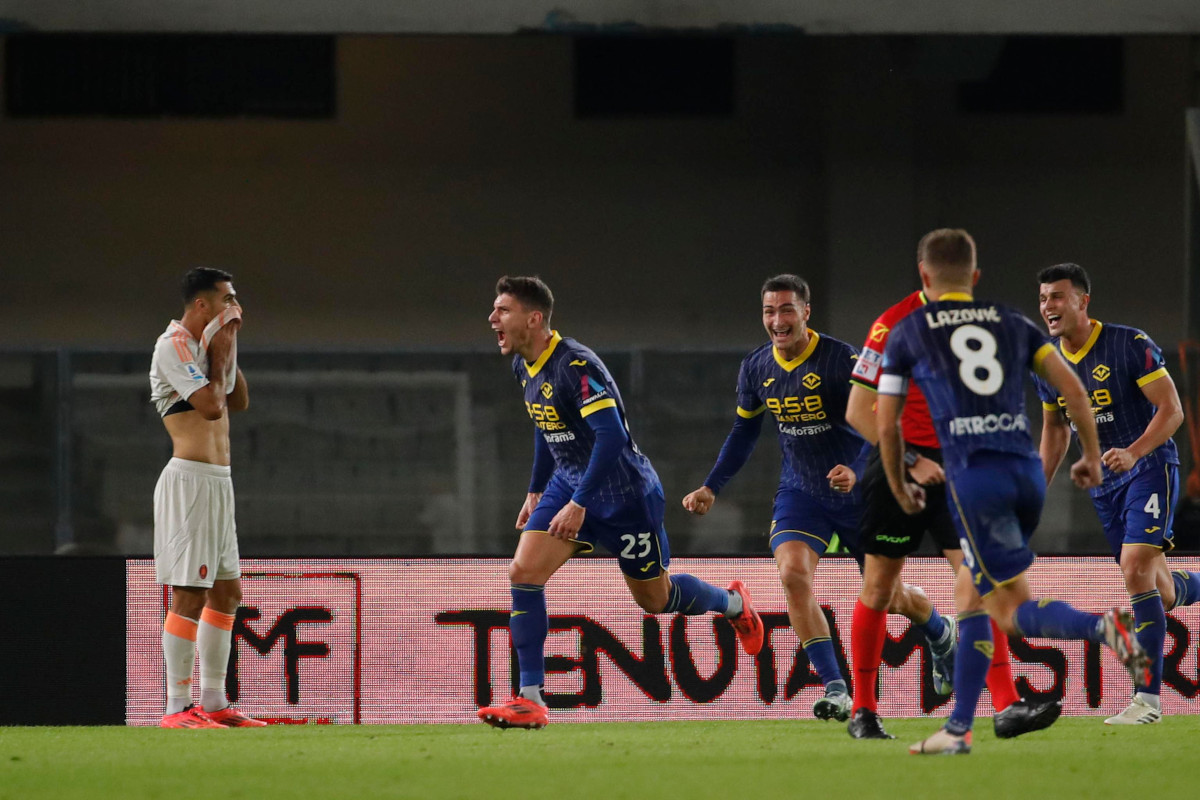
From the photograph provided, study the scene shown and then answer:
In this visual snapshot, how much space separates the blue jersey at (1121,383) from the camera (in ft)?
21.7

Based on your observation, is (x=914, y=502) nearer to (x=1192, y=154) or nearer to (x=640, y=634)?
(x=640, y=634)

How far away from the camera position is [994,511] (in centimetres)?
490

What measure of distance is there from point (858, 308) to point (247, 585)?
26.2 ft

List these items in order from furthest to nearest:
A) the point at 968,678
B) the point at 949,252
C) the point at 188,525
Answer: the point at 188,525
the point at 949,252
the point at 968,678

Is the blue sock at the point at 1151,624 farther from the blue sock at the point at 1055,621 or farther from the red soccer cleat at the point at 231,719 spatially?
the red soccer cleat at the point at 231,719

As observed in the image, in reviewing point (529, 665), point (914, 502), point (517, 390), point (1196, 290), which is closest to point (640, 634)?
point (529, 665)

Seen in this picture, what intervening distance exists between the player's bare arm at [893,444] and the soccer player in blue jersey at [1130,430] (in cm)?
171

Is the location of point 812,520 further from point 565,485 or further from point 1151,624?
point 1151,624

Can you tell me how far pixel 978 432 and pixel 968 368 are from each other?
20 centimetres

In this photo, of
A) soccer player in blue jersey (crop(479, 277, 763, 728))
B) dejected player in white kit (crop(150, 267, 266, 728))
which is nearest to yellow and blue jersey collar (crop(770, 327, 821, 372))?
soccer player in blue jersey (crop(479, 277, 763, 728))

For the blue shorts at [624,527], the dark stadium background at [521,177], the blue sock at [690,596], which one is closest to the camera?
the blue shorts at [624,527]

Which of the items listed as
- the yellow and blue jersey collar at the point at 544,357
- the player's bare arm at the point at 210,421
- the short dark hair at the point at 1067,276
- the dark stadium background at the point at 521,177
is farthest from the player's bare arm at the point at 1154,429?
the dark stadium background at the point at 521,177

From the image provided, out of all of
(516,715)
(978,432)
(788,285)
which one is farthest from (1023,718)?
(788,285)

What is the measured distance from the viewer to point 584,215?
15.1 metres
